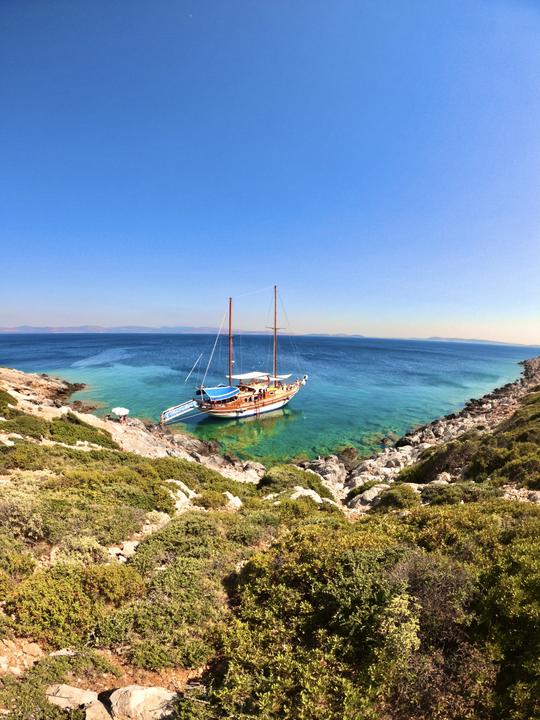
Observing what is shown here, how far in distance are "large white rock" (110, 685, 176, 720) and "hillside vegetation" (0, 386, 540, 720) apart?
26 cm

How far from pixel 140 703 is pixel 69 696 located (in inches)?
34.0

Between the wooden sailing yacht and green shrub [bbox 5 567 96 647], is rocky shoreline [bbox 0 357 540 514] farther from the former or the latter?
green shrub [bbox 5 567 96 647]

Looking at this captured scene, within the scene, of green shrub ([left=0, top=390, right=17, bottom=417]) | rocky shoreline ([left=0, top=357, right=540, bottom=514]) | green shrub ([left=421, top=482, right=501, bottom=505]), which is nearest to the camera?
green shrub ([left=421, top=482, right=501, bottom=505])

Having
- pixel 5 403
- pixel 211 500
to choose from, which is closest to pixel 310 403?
pixel 5 403

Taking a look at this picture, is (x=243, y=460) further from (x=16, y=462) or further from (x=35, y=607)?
(x=35, y=607)

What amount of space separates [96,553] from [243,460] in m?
19.8

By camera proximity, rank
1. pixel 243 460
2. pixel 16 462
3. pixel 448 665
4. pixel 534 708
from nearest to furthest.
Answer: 1. pixel 534 708
2. pixel 448 665
3. pixel 16 462
4. pixel 243 460

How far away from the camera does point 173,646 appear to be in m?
4.72

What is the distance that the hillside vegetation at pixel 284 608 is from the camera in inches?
140

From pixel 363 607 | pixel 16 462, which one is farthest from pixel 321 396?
pixel 363 607

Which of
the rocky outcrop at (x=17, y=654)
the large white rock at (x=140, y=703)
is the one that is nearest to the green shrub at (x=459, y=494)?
the large white rock at (x=140, y=703)

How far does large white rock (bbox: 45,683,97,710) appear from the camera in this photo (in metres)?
3.68

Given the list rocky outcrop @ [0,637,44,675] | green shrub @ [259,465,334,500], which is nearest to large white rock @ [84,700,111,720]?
rocky outcrop @ [0,637,44,675]

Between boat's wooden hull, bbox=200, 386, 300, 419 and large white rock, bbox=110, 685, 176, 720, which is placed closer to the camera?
large white rock, bbox=110, 685, 176, 720
